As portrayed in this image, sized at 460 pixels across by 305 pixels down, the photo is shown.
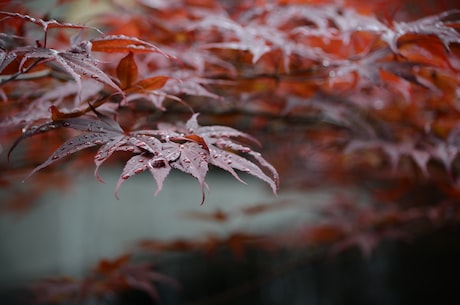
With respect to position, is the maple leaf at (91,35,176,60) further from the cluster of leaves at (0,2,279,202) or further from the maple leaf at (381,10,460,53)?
the maple leaf at (381,10,460,53)

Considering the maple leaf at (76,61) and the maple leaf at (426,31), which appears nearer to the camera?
the maple leaf at (76,61)

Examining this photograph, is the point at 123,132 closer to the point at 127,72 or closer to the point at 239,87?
the point at 127,72

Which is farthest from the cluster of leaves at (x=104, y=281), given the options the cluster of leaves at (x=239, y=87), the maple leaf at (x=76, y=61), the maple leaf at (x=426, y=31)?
the maple leaf at (x=426, y=31)

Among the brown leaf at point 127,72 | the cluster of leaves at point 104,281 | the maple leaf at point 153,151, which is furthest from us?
the cluster of leaves at point 104,281

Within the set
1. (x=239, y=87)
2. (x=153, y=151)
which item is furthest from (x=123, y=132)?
(x=239, y=87)

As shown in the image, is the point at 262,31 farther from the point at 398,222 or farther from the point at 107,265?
the point at 398,222

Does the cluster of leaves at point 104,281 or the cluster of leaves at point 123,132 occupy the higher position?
the cluster of leaves at point 123,132

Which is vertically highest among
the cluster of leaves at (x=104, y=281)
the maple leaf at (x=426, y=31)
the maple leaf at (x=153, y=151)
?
the maple leaf at (x=426, y=31)

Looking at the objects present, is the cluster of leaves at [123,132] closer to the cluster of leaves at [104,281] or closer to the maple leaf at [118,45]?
the maple leaf at [118,45]

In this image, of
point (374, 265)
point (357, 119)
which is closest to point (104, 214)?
point (374, 265)
